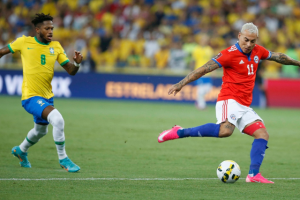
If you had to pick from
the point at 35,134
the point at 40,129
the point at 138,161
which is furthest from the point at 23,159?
the point at 138,161

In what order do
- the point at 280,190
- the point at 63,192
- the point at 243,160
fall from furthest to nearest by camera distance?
the point at 243,160 < the point at 280,190 < the point at 63,192

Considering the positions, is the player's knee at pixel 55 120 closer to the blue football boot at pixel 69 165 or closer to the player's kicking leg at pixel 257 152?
the blue football boot at pixel 69 165

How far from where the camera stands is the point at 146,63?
2061cm

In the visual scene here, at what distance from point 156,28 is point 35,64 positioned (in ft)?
52.7

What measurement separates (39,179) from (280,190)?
300 cm

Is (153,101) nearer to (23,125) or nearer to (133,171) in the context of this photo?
(23,125)

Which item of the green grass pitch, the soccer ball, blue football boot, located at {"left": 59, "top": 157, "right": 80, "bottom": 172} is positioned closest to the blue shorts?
blue football boot, located at {"left": 59, "top": 157, "right": 80, "bottom": 172}

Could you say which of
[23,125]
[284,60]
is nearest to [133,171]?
[284,60]

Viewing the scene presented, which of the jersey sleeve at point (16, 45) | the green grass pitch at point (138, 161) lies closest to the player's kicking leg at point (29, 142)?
the green grass pitch at point (138, 161)

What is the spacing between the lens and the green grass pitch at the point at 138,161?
5426mm

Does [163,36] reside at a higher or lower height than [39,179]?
higher

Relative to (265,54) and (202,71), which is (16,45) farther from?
(265,54)

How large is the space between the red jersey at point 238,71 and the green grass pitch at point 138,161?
3.84 ft

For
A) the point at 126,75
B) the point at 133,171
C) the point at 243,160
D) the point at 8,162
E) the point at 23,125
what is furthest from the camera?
the point at 126,75
